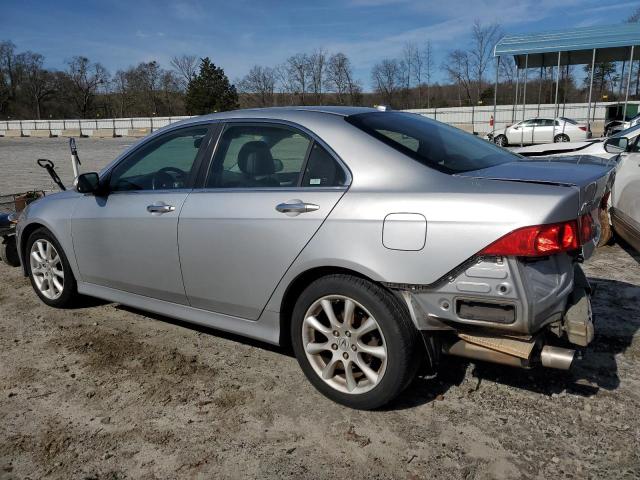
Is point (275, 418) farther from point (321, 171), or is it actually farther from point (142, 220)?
point (142, 220)

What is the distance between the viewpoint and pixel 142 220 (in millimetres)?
3678

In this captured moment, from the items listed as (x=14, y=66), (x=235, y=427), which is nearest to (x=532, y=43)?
(x=235, y=427)

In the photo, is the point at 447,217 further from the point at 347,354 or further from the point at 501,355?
the point at 347,354

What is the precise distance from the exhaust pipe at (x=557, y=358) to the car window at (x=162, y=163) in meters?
2.45

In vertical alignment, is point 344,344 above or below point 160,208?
below

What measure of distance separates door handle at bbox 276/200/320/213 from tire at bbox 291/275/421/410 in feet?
1.28

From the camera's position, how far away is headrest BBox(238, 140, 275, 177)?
3.32 metres

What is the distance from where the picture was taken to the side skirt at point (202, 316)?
320 cm

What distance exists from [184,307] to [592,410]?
259 centimetres

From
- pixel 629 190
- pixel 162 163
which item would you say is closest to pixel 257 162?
pixel 162 163

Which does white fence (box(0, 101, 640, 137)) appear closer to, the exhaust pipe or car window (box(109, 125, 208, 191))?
car window (box(109, 125, 208, 191))

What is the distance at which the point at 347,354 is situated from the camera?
2.91 metres

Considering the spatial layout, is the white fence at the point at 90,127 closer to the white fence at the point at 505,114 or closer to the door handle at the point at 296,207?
the white fence at the point at 505,114

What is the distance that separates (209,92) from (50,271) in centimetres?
7242
